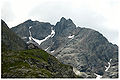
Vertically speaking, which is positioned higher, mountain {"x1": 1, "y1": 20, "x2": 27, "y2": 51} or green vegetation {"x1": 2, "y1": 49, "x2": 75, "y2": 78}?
mountain {"x1": 1, "y1": 20, "x2": 27, "y2": 51}

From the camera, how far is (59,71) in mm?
154000

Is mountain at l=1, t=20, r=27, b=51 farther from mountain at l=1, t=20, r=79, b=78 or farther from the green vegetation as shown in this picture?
the green vegetation

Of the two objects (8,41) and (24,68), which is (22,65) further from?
(8,41)

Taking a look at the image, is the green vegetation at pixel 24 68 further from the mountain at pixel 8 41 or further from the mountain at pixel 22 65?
the mountain at pixel 8 41

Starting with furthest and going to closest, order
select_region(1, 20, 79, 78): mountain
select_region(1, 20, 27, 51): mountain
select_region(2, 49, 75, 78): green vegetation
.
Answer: select_region(1, 20, 27, 51): mountain < select_region(1, 20, 79, 78): mountain < select_region(2, 49, 75, 78): green vegetation

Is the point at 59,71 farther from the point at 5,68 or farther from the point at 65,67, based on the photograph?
the point at 5,68

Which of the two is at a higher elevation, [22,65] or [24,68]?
[22,65]

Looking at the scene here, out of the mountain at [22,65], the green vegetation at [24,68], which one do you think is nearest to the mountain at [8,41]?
the mountain at [22,65]

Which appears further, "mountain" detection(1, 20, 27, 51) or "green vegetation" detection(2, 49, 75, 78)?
"mountain" detection(1, 20, 27, 51)

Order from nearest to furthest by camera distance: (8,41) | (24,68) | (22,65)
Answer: (24,68), (22,65), (8,41)

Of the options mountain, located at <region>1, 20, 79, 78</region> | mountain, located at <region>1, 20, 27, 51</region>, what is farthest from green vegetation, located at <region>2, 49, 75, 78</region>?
mountain, located at <region>1, 20, 27, 51</region>

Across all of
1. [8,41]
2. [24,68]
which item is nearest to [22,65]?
[24,68]

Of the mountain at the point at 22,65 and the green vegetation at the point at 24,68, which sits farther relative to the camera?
the mountain at the point at 22,65

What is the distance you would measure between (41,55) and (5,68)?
66.1m
